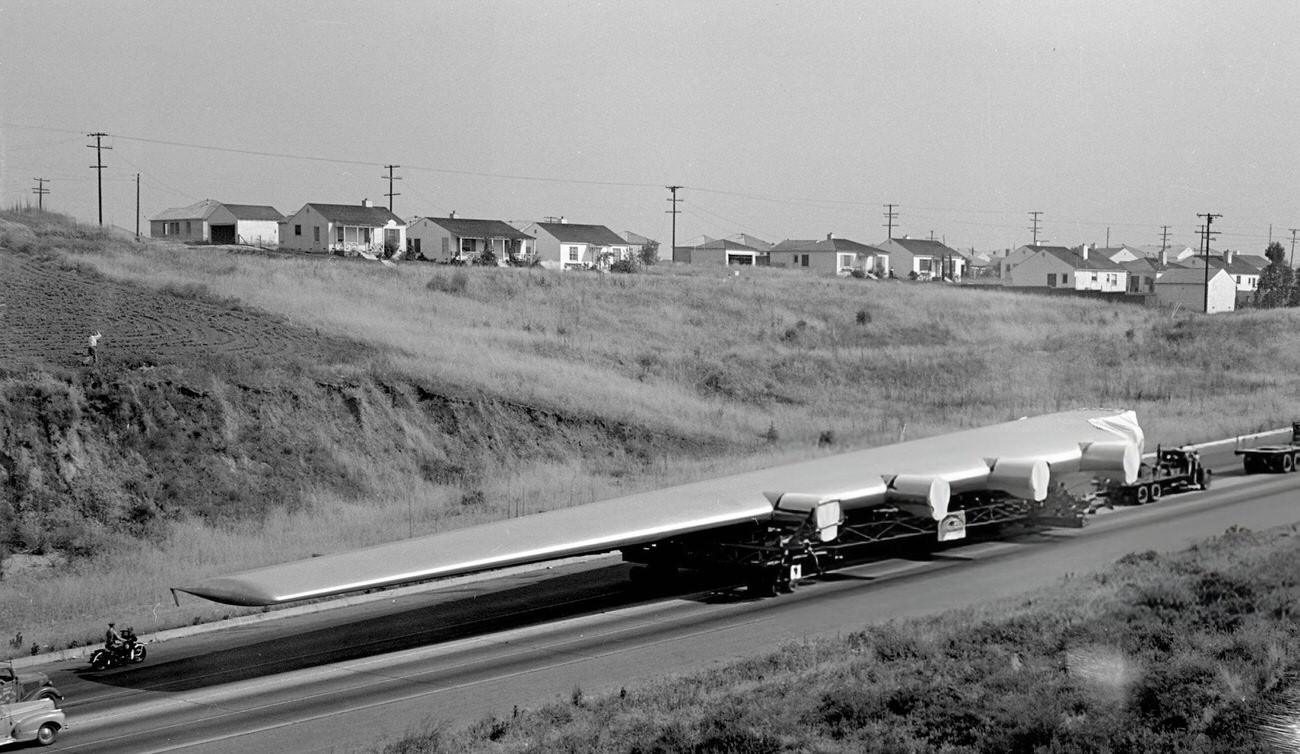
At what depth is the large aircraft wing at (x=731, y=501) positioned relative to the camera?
1856cm

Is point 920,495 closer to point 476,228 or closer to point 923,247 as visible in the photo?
point 476,228

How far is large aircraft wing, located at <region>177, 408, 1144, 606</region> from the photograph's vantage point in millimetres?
18562

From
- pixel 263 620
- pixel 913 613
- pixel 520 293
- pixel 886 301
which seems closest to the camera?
pixel 913 613

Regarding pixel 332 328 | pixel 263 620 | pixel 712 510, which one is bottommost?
pixel 263 620

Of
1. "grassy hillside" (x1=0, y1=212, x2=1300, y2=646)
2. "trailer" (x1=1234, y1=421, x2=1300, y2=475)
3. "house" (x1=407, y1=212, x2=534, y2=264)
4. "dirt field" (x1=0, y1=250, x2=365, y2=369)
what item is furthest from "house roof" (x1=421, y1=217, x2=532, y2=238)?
"trailer" (x1=1234, y1=421, x2=1300, y2=475)

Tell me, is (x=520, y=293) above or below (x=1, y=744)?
above

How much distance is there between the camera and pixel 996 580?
22.7 meters

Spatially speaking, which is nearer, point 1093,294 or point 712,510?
point 712,510

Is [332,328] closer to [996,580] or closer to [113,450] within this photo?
[113,450]

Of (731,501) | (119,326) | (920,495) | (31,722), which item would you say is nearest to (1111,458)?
(920,495)

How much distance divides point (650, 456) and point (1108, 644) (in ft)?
92.8

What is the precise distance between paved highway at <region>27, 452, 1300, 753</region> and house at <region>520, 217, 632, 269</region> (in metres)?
82.7

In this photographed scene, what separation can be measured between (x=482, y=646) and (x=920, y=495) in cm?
911

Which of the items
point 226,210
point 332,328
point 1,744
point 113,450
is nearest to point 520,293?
point 332,328
